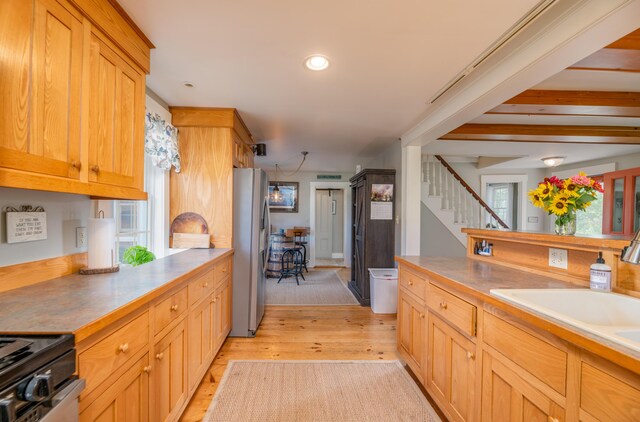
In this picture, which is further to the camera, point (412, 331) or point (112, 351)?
point (412, 331)

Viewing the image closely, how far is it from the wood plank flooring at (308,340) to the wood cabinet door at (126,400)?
2.24ft

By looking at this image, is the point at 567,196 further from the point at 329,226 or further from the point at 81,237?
the point at 329,226

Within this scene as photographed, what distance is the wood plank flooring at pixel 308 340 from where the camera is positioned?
2.27 m

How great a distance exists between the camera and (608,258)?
1.30m

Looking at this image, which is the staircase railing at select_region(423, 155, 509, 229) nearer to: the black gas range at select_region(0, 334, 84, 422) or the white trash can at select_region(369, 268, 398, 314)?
the white trash can at select_region(369, 268, 398, 314)

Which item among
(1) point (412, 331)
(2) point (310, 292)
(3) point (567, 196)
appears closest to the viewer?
(3) point (567, 196)

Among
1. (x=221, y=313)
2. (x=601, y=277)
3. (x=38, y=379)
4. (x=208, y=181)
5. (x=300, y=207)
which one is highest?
(x=208, y=181)

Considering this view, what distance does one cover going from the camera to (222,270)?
2559mm

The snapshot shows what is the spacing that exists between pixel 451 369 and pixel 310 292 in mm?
3109

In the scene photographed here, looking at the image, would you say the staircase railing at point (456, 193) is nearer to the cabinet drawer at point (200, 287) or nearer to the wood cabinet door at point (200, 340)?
the cabinet drawer at point (200, 287)

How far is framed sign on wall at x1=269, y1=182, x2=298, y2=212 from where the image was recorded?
6.77 meters

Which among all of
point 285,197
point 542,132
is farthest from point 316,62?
point 285,197

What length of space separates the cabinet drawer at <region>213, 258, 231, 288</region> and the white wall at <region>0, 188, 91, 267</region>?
94 cm

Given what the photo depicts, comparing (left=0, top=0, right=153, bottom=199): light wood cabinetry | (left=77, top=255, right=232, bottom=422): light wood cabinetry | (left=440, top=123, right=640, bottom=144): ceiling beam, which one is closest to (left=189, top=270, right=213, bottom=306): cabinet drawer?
(left=77, top=255, right=232, bottom=422): light wood cabinetry
